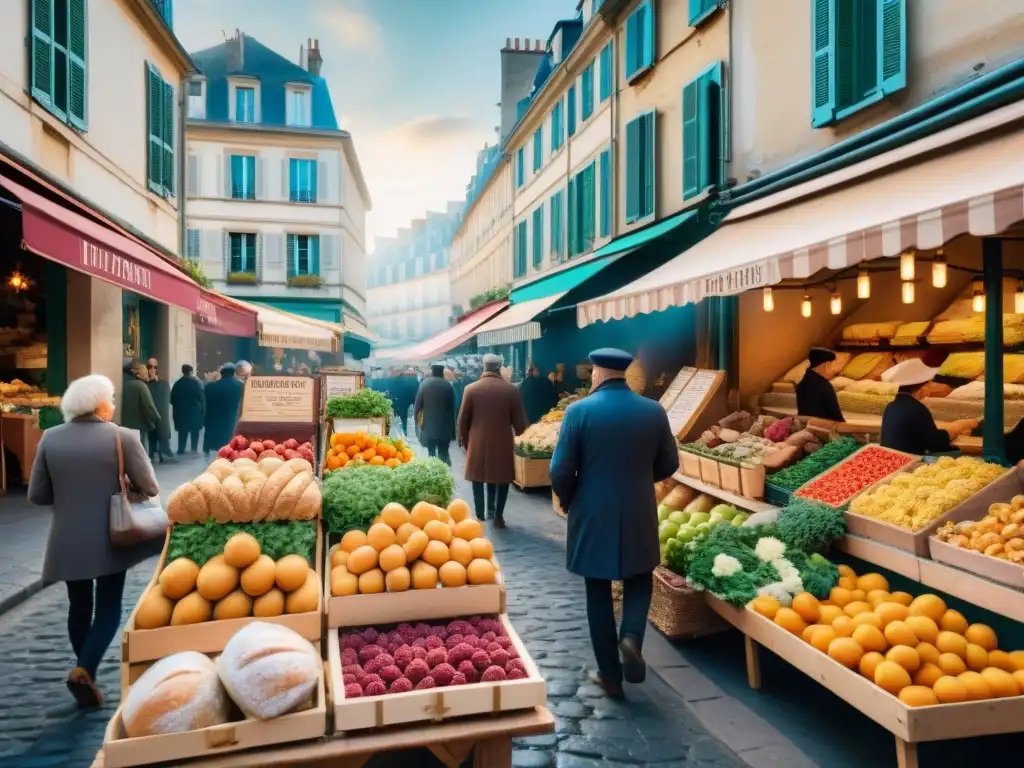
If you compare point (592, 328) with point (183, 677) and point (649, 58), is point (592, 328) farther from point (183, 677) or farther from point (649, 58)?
point (183, 677)

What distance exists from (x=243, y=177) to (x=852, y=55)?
89.0 feet

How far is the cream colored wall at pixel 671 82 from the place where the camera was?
34.3 feet

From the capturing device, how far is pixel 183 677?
274cm

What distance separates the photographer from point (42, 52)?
9.26 m

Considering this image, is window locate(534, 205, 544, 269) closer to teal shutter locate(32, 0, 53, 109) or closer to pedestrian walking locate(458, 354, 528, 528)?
pedestrian walking locate(458, 354, 528, 528)

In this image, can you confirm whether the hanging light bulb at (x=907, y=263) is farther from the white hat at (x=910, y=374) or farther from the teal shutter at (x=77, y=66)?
the teal shutter at (x=77, y=66)

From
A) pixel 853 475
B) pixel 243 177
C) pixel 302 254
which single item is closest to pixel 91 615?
pixel 853 475

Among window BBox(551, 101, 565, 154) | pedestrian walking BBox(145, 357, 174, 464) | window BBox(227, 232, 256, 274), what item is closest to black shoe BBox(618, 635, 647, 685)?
pedestrian walking BBox(145, 357, 174, 464)

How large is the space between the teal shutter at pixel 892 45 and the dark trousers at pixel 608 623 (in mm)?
5497

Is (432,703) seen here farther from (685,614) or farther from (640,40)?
(640,40)

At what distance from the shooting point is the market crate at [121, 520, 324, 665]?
3.11m

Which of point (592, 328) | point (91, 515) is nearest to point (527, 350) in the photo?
point (592, 328)

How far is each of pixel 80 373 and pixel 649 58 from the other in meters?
10.5

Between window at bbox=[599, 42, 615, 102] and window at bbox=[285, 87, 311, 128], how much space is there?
64.0 feet
